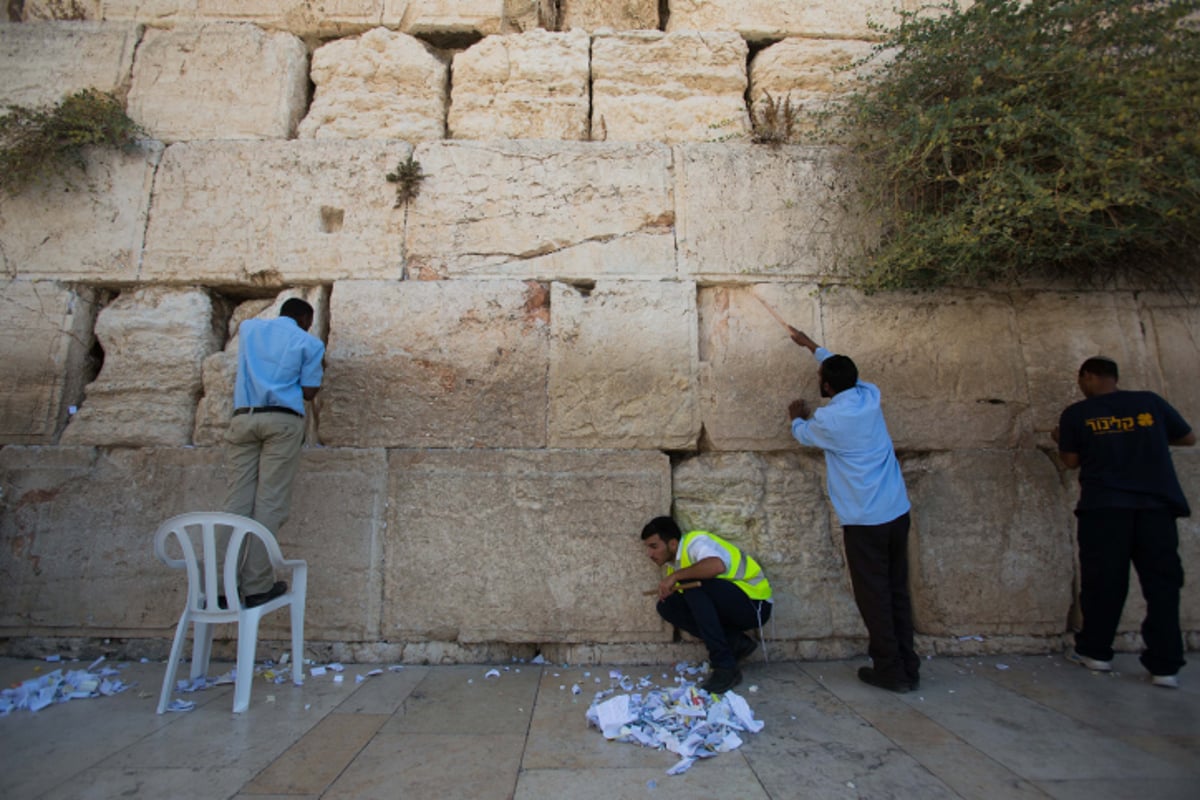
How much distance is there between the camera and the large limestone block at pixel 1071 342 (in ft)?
11.3

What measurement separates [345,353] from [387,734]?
204 centimetres

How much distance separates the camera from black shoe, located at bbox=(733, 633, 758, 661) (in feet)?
9.45

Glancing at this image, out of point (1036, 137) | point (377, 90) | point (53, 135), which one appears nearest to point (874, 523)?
point (1036, 137)

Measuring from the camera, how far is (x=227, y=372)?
11.1ft

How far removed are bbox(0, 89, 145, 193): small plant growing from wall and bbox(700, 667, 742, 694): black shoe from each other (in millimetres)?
4635

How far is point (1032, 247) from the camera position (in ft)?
9.91

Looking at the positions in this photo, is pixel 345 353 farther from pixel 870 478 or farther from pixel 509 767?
pixel 870 478

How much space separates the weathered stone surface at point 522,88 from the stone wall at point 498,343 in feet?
0.07

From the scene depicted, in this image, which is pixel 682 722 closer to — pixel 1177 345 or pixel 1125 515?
pixel 1125 515

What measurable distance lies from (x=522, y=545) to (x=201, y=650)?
1.61 meters

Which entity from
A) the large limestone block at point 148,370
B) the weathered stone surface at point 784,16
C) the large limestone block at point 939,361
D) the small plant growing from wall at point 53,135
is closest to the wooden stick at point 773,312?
the large limestone block at point 939,361

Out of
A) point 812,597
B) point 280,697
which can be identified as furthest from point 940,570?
point 280,697

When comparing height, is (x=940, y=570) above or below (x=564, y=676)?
above

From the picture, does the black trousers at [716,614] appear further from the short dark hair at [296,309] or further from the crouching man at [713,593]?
the short dark hair at [296,309]
